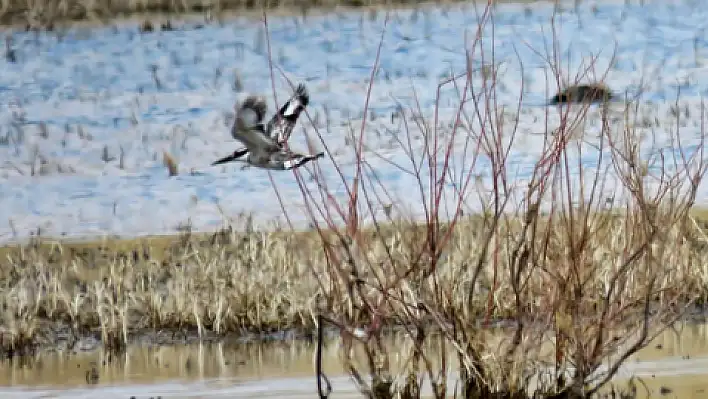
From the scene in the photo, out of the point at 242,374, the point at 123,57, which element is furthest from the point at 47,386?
the point at 123,57

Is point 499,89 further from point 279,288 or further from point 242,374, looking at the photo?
point 242,374

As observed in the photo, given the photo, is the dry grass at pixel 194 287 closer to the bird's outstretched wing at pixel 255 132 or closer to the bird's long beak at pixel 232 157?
the bird's outstretched wing at pixel 255 132

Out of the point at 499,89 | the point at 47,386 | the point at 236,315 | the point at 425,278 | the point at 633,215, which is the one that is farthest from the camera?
the point at 499,89

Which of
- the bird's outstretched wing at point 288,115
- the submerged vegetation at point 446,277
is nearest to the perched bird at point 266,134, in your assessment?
the bird's outstretched wing at point 288,115

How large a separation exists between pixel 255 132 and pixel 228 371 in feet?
6.67

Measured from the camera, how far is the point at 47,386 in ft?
22.8

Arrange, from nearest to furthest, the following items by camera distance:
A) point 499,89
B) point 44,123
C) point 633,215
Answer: point 633,215, point 44,123, point 499,89

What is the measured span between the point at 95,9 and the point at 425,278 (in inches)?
252

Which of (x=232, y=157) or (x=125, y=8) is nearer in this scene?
(x=232, y=157)

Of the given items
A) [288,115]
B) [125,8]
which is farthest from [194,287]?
[125,8]

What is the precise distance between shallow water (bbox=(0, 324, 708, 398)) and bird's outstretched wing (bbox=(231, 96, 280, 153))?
147cm

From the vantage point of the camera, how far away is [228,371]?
7188 millimetres

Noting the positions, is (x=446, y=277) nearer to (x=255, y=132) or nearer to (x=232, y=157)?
(x=255, y=132)

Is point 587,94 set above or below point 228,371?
above
